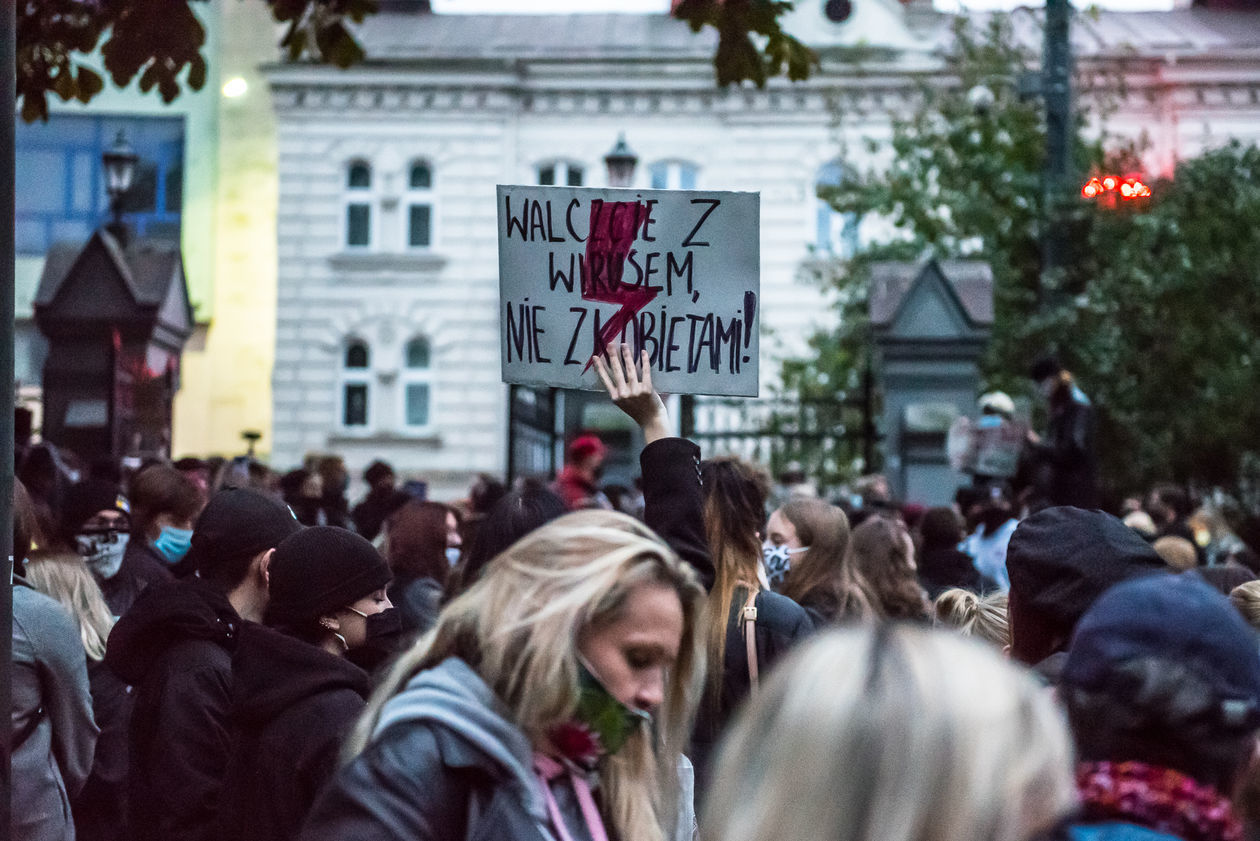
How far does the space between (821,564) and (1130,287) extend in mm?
14501

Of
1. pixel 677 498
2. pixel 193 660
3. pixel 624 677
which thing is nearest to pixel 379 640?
pixel 193 660

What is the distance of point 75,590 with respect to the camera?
18.7ft

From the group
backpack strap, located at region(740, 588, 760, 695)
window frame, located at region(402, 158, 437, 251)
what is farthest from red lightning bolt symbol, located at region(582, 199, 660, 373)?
window frame, located at region(402, 158, 437, 251)

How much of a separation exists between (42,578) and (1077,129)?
1790cm

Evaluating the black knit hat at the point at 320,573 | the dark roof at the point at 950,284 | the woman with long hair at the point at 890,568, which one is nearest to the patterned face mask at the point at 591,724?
the black knit hat at the point at 320,573

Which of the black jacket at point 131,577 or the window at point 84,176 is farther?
the window at point 84,176

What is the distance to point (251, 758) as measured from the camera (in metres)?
3.96

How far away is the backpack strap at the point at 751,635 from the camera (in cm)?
479

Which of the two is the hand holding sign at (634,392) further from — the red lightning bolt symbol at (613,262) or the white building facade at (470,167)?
the white building facade at (470,167)

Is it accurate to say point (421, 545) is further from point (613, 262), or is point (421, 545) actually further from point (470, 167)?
point (470, 167)

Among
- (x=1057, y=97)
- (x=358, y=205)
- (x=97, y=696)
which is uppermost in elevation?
(x=358, y=205)

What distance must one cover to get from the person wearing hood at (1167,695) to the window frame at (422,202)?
103ft

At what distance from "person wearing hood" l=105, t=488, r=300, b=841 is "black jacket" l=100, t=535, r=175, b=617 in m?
1.56

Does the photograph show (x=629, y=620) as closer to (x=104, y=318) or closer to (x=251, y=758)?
(x=251, y=758)
